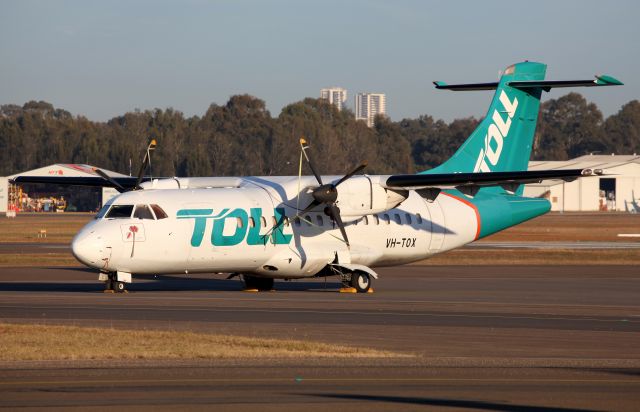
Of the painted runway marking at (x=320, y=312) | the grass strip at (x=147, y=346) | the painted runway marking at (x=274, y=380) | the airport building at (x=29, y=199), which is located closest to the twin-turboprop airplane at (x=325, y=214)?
the painted runway marking at (x=320, y=312)

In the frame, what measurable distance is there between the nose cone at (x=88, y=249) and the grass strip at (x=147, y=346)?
17.8 ft

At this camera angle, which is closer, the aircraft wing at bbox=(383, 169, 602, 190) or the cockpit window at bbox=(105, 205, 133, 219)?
the cockpit window at bbox=(105, 205, 133, 219)

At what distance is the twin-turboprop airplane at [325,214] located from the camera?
78.5ft

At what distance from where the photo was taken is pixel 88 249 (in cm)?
2272

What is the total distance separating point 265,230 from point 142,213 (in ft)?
10.0

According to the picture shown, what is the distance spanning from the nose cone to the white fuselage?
0.07 ft

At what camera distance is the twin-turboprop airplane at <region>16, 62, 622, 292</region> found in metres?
23.9

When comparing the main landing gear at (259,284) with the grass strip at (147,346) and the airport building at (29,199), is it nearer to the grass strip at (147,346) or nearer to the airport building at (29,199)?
the grass strip at (147,346)

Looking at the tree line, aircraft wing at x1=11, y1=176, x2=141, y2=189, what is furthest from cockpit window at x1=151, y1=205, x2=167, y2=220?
the tree line

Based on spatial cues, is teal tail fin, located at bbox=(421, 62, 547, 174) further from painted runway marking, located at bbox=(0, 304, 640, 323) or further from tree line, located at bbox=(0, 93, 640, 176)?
tree line, located at bbox=(0, 93, 640, 176)

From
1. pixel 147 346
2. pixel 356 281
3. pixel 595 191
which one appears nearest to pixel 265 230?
pixel 356 281

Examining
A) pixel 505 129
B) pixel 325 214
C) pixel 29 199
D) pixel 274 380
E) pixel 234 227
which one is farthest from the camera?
pixel 29 199

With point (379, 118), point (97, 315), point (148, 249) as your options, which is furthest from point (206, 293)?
point (379, 118)

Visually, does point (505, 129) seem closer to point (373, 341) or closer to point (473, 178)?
point (473, 178)
